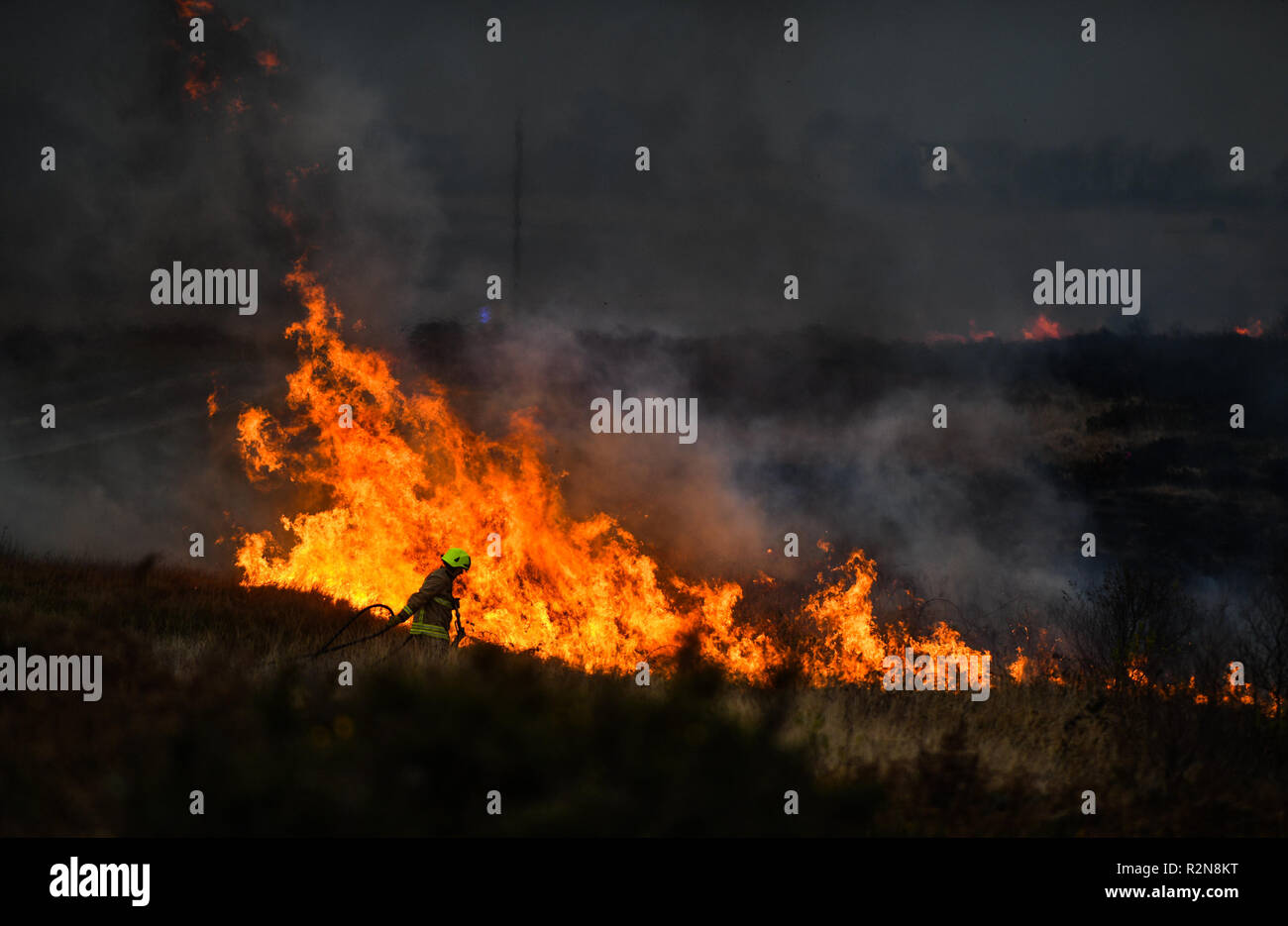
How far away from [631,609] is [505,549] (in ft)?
11.8

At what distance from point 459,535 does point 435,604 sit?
325 inches

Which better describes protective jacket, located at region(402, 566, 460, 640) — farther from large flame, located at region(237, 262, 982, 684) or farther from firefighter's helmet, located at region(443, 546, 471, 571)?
large flame, located at region(237, 262, 982, 684)

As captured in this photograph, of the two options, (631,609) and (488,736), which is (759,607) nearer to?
(631,609)

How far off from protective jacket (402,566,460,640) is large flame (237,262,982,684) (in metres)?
5.92

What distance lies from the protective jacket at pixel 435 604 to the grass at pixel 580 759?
5.11 feet

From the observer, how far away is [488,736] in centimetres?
841

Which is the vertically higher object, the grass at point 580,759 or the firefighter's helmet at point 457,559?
the firefighter's helmet at point 457,559

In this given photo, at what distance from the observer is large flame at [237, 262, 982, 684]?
20.4 m

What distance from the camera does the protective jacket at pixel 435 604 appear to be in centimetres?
1380

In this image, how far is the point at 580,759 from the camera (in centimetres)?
841

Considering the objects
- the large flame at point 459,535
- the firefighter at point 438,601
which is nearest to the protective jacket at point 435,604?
the firefighter at point 438,601

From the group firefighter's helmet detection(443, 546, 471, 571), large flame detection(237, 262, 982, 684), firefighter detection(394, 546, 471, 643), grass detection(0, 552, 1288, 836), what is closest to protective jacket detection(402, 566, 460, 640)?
firefighter detection(394, 546, 471, 643)

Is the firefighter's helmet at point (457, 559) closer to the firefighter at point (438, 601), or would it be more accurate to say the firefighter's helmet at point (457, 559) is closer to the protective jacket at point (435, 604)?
the firefighter at point (438, 601)

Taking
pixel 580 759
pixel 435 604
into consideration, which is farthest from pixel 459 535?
pixel 580 759
